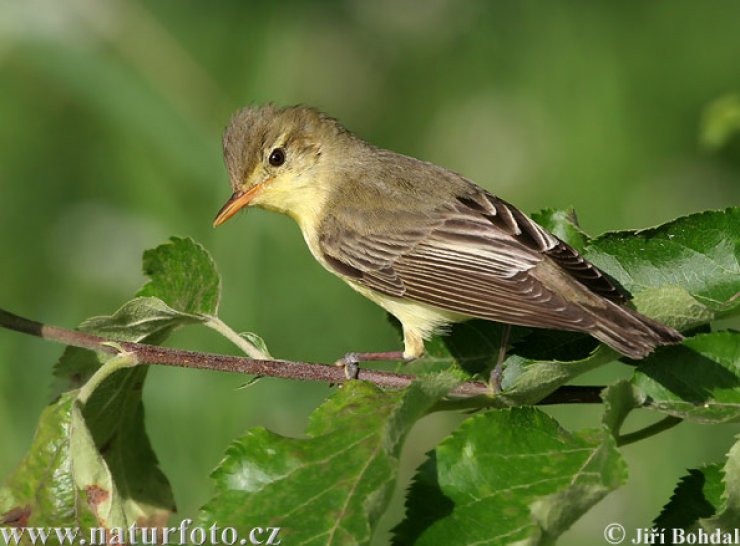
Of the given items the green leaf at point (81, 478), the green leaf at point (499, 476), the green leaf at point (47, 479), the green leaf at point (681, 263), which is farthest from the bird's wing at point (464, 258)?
the green leaf at point (47, 479)

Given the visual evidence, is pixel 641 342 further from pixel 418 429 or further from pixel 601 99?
pixel 601 99

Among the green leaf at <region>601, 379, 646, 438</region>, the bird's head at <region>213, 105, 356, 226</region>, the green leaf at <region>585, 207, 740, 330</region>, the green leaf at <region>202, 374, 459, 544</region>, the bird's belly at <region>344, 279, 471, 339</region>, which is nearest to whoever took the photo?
the green leaf at <region>202, 374, 459, 544</region>

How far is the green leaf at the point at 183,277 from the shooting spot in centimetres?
336

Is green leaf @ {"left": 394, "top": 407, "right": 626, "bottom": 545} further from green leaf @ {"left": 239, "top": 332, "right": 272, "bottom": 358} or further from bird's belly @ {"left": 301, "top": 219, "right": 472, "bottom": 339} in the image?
bird's belly @ {"left": 301, "top": 219, "right": 472, "bottom": 339}

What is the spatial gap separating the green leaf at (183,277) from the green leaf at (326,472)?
818mm

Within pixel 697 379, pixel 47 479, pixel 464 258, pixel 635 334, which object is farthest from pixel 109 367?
pixel 464 258

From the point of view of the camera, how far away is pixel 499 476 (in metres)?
2.58

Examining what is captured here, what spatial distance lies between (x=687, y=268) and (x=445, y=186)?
1665 mm

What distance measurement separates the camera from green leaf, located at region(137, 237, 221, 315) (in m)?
3.36

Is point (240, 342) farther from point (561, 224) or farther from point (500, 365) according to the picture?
point (561, 224)

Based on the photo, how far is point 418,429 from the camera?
241 inches

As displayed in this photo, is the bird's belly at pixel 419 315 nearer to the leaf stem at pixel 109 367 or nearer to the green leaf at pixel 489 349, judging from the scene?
the green leaf at pixel 489 349

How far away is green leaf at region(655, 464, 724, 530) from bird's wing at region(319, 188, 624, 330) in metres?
0.84

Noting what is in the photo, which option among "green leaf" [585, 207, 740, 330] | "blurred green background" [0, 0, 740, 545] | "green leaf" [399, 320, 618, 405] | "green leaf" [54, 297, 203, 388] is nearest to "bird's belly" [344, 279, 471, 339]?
"green leaf" [399, 320, 618, 405]
